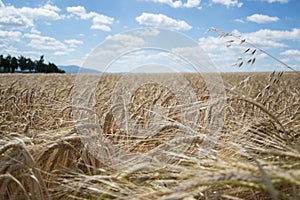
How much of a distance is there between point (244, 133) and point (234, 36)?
0.72m

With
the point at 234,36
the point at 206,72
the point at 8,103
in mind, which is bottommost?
the point at 8,103

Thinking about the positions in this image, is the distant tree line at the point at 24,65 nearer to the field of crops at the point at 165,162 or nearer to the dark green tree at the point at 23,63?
the dark green tree at the point at 23,63

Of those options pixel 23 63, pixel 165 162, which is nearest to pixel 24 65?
pixel 23 63

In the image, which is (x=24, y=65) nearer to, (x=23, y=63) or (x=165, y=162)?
(x=23, y=63)

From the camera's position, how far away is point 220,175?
0.62 m

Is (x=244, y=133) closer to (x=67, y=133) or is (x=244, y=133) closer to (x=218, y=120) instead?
(x=218, y=120)

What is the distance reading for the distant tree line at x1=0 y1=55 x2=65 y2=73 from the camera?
220 feet

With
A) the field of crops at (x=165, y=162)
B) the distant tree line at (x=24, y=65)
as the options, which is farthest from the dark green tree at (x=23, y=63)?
the field of crops at (x=165, y=162)

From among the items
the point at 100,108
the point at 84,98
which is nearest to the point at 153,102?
the point at 100,108

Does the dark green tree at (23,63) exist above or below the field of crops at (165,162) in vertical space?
above

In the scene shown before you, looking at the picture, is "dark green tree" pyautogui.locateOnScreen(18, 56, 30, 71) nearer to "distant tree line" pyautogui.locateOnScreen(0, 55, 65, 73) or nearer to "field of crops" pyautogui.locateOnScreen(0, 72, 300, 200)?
"distant tree line" pyautogui.locateOnScreen(0, 55, 65, 73)

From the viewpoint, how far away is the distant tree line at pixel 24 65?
6706cm

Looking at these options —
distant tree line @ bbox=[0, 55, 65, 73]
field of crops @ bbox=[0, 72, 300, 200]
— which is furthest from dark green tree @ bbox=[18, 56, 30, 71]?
field of crops @ bbox=[0, 72, 300, 200]

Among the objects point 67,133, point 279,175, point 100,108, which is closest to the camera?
point 279,175
